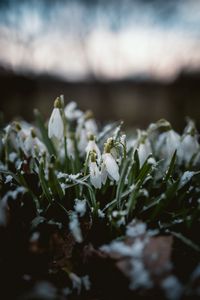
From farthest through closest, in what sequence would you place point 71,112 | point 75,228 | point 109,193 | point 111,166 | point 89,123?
point 71,112, point 89,123, point 109,193, point 111,166, point 75,228

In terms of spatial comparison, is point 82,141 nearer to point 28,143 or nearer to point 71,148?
point 71,148

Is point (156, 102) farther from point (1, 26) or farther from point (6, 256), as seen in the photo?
point (6, 256)

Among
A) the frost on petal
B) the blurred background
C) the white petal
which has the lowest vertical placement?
the frost on petal

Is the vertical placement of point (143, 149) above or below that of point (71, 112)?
below

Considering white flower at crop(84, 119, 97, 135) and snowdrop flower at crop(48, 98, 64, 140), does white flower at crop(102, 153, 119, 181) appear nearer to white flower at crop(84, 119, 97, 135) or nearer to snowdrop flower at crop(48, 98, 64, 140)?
snowdrop flower at crop(48, 98, 64, 140)

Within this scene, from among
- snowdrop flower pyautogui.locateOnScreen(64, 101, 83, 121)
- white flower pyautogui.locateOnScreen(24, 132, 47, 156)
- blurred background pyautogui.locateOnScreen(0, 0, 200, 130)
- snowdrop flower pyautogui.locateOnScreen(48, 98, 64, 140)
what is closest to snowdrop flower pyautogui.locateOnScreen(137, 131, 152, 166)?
snowdrop flower pyautogui.locateOnScreen(48, 98, 64, 140)

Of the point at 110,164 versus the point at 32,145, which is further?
the point at 32,145

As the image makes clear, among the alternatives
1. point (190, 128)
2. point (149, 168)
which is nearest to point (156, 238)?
point (149, 168)

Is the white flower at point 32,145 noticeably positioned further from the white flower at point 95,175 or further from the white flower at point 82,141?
the white flower at point 95,175

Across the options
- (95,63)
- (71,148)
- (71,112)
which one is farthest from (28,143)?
(95,63)
